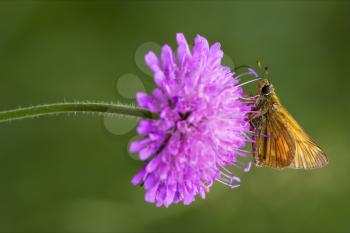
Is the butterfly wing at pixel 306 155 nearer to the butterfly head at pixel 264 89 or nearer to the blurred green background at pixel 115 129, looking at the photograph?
the butterfly head at pixel 264 89

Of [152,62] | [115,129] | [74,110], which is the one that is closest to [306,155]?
[152,62]

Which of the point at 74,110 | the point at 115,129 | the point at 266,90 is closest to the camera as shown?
the point at 74,110

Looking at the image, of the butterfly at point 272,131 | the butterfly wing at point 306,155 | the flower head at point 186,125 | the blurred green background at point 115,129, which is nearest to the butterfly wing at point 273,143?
the butterfly at point 272,131

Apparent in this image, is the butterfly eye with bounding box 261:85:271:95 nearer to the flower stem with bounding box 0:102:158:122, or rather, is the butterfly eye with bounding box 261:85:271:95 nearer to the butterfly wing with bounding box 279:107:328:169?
the butterfly wing with bounding box 279:107:328:169

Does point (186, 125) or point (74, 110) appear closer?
point (74, 110)

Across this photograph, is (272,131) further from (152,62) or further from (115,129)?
(115,129)
